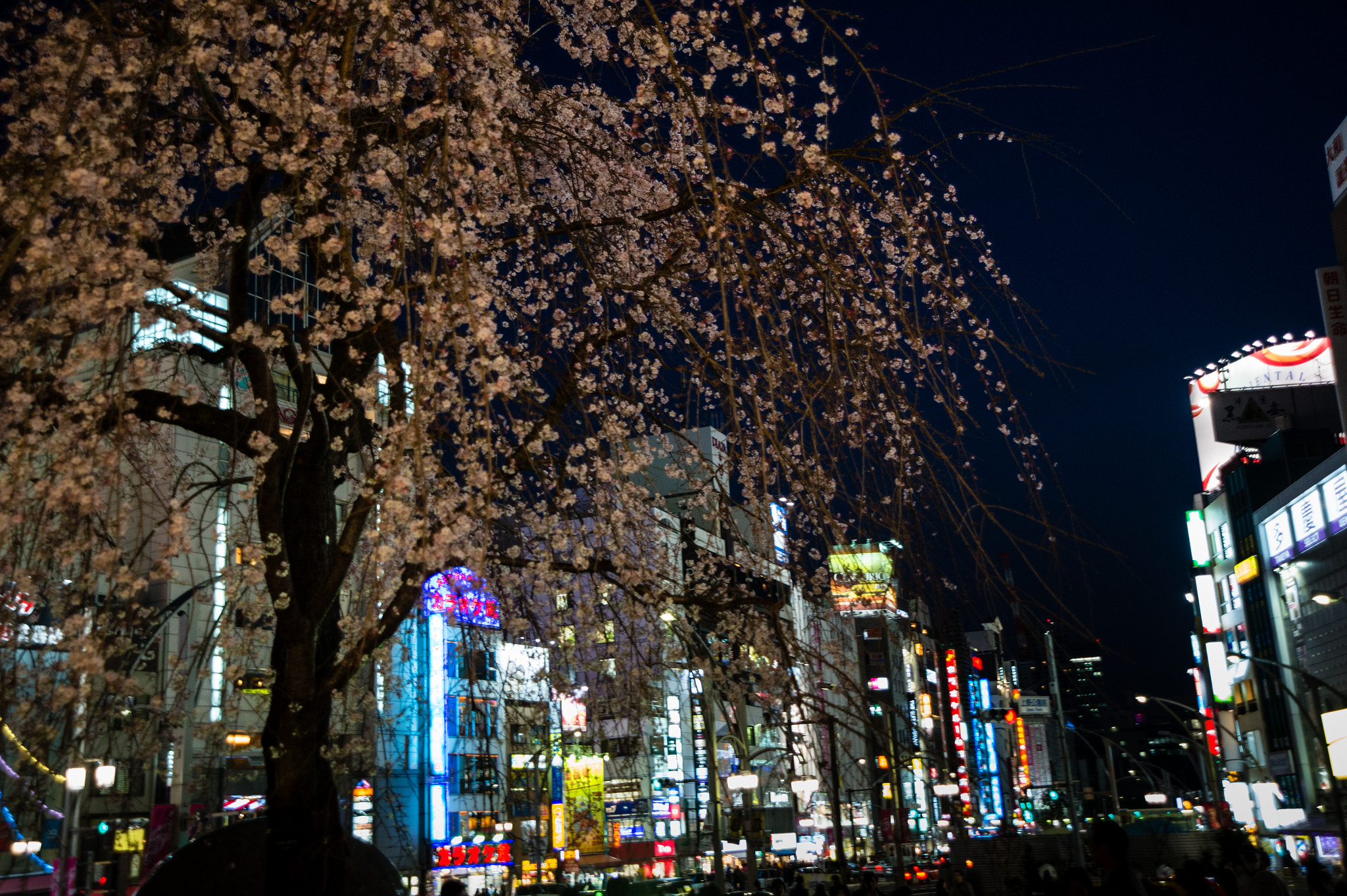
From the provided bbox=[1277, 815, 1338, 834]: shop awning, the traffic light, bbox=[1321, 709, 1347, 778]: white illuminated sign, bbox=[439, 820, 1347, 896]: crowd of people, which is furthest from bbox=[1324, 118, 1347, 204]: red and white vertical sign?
the traffic light

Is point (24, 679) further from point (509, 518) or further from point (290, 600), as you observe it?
point (509, 518)

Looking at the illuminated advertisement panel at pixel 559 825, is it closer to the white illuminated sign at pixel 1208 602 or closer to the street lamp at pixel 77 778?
A: the street lamp at pixel 77 778

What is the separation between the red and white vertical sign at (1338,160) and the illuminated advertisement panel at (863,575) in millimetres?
29631

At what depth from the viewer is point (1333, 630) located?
139 feet

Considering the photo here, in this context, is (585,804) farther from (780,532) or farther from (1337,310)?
(780,532)

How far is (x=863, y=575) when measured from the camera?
4.09 m

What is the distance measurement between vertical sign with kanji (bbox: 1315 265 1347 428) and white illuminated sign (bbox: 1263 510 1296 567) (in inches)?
860

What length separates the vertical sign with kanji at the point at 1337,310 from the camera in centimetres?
2755

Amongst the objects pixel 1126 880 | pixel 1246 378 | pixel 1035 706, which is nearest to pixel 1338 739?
pixel 1035 706

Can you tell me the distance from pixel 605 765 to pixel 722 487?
4452 centimetres

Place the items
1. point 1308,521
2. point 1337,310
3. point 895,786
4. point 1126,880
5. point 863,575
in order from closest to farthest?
point 863,575, point 1126,880, point 895,786, point 1337,310, point 1308,521

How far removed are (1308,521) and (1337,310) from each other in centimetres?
2071

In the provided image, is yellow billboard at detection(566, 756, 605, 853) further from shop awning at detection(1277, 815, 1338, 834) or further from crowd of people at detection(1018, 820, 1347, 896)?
shop awning at detection(1277, 815, 1338, 834)

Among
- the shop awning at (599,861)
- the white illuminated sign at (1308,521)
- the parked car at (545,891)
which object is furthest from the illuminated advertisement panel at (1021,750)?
the parked car at (545,891)
